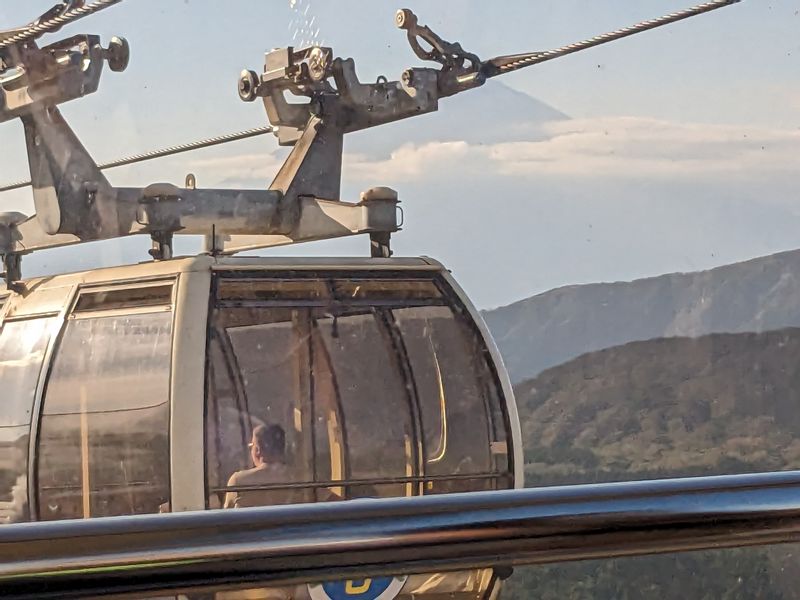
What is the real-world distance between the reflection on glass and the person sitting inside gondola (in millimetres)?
28

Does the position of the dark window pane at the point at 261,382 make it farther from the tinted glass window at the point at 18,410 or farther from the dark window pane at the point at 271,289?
the tinted glass window at the point at 18,410

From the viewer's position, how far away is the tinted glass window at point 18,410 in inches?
171

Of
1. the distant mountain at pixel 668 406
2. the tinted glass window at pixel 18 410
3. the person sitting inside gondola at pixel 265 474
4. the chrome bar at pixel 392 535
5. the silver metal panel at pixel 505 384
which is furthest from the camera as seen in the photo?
the distant mountain at pixel 668 406

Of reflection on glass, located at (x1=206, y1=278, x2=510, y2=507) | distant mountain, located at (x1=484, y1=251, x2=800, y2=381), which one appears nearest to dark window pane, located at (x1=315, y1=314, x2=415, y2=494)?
reflection on glass, located at (x1=206, y1=278, x2=510, y2=507)

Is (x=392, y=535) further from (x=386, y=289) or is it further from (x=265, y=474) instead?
(x=386, y=289)

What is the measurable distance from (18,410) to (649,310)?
16.4ft

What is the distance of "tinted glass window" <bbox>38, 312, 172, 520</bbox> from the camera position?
412cm

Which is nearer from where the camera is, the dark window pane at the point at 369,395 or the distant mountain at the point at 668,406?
the dark window pane at the point at 369,395

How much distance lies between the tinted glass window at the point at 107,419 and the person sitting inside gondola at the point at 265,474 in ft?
0.68

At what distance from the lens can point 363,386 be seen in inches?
178

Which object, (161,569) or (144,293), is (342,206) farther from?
(161,569)

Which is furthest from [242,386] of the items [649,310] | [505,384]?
[649,310]

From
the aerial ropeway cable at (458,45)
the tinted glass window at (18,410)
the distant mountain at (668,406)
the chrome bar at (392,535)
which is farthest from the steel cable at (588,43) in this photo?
the chrome bar at (392,535)

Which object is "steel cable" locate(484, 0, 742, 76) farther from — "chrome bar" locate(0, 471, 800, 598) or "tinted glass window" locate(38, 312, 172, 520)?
"chrome bar" locate(0, 471, 800, 598)
